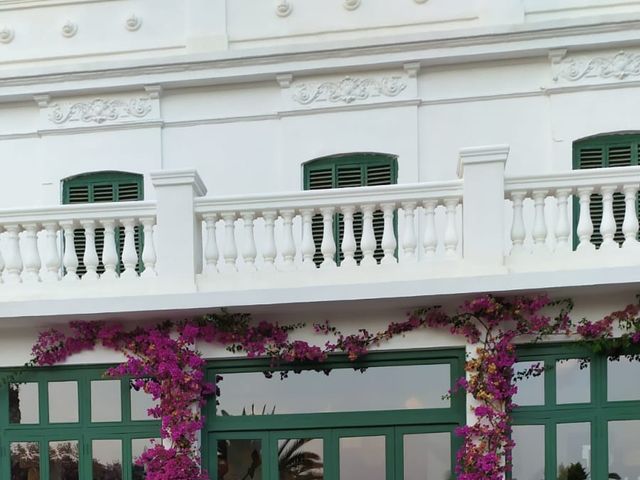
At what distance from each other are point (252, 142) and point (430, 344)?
3593 mm

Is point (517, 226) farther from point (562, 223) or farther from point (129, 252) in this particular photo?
point (129, 252)

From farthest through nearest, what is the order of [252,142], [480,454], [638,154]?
[252,142]
[638,154]
[480,454]

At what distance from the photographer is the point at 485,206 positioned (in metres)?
5.51

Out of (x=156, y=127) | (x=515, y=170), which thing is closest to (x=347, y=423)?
(x=515, y=170)

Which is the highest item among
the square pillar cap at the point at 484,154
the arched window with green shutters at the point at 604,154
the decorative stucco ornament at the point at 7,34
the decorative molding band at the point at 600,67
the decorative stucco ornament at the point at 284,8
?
the decorative stucco ornament at the point at 284,8

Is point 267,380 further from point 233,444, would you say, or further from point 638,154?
point 638,154

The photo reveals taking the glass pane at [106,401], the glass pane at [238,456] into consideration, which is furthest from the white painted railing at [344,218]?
the glass pane at [238,456]

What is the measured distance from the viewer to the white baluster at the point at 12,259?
6.09 meters

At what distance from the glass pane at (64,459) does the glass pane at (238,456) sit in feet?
4.91

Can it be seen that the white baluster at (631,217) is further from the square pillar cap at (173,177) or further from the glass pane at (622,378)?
the square pillar cap at (173,177)

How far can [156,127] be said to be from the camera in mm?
8055

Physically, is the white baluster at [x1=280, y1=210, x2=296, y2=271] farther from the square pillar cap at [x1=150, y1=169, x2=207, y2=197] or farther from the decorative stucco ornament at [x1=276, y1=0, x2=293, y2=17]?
the decorative stucco ornament at [x1=276, y1=0, x2=293, y2=17]

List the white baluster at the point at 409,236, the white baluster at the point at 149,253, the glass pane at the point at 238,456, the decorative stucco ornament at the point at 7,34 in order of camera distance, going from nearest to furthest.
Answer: the white baluster at the point at 409,236 → the white baluster at the point at 149,253 → the glass pane at the point at 238,456 → the decorative stucco ornament at the point at 7,34

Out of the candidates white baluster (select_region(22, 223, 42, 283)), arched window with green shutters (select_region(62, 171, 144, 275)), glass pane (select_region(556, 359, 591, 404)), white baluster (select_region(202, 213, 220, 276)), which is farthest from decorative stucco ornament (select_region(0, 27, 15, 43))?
glass pane (select_region(556, 359, 591, 404))
